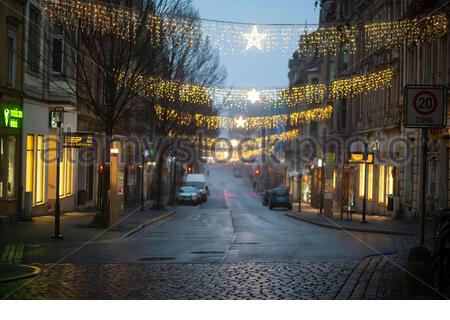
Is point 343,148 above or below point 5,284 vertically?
above

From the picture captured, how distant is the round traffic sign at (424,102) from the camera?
11877 millimetres

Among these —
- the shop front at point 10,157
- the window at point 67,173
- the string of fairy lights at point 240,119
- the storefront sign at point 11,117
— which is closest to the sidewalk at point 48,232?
the shop front at point 10,157

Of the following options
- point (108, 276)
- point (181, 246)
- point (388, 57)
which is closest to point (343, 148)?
point (388, 57)

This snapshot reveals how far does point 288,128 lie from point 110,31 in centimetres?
5381

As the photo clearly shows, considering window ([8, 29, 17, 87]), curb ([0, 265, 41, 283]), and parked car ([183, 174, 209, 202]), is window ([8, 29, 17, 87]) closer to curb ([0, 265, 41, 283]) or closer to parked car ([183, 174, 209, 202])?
curb ([0, 265, 41, 283])

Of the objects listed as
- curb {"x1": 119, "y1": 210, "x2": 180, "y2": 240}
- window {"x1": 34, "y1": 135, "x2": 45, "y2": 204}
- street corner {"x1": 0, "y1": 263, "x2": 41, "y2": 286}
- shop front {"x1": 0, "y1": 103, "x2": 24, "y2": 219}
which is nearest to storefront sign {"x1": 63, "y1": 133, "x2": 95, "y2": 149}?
window {"x1": 34, "y1": 135, "x2": 45, "y2": 204}

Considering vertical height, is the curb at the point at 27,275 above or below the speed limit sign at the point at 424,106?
below

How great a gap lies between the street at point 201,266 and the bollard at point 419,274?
Result: 1.17 metres

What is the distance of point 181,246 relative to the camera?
19312 millimetres

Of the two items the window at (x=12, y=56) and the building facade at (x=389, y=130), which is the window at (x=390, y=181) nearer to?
the building facade at (x=389, y=130)

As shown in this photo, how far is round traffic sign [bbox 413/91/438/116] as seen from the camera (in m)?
11.9

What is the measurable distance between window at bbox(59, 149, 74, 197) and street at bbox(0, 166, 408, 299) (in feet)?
32.4

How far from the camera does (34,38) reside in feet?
87.1

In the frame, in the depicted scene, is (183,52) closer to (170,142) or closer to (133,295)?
(170,142)
